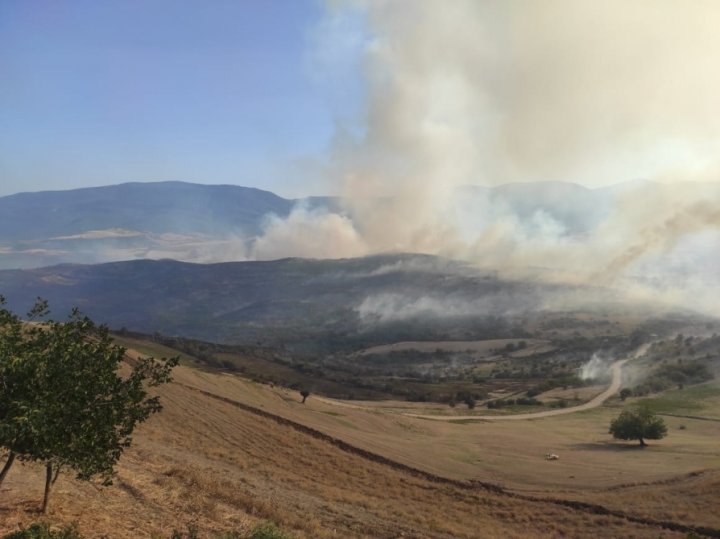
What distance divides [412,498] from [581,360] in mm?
156796

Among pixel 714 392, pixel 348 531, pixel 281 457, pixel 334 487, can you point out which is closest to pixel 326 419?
pixel 281 457

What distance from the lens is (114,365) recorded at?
18219 millimetres

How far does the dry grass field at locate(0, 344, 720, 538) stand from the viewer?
26.4m

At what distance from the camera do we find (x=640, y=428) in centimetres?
6494

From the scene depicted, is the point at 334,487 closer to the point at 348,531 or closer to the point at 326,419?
the point at 348,531

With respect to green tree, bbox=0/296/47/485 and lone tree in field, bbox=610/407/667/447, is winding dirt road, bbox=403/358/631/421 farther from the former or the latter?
green tree, bbox=0/296/47/485

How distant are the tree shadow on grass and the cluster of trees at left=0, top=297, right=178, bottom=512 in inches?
2270

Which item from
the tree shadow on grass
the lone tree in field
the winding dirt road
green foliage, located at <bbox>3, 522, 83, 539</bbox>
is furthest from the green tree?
the winding dirt road

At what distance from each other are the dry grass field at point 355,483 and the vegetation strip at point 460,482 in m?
0.20

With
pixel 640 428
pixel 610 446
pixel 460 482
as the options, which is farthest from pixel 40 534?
pixel 640 428

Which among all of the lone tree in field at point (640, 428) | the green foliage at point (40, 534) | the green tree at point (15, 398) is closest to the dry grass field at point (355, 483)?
the lone tree in field at point (640, 428)

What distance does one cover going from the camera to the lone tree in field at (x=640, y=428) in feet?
213

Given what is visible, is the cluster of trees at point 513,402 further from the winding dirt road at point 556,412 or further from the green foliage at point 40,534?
the green foliage at point 40,534

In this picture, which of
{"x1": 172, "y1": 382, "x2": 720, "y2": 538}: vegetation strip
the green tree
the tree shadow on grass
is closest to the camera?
the green tree
